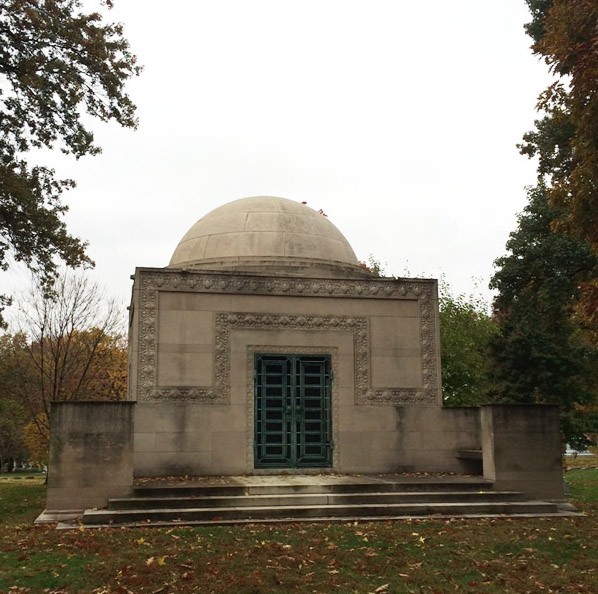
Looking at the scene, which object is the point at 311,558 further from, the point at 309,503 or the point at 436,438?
the point at 436,438

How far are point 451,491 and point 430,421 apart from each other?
3229mm

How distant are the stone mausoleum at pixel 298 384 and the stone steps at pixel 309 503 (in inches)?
50.1

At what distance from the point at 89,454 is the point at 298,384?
498cm

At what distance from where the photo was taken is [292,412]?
1489cm

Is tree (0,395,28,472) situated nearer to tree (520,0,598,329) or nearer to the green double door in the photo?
the green double door

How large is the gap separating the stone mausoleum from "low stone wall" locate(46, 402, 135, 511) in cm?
167

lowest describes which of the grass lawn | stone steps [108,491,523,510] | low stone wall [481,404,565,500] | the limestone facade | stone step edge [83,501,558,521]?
the grass lawn

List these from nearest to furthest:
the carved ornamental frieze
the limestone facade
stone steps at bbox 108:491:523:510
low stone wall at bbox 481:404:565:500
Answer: stone steps at bbox 108:491:523:510 → low stone wall at bbox 481:404:565:500 → the limestone facade → the carved ornamental frieze

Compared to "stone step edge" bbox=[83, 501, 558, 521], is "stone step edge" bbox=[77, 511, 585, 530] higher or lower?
lower

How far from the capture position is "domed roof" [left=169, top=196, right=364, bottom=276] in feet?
55.6

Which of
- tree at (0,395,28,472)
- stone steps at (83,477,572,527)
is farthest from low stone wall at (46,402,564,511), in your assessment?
tree at (0,395,28,472)

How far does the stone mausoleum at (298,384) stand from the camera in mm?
14062

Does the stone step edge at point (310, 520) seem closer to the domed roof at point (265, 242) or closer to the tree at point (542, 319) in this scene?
the domed roof at point (265, 242)

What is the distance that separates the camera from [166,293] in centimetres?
1477
